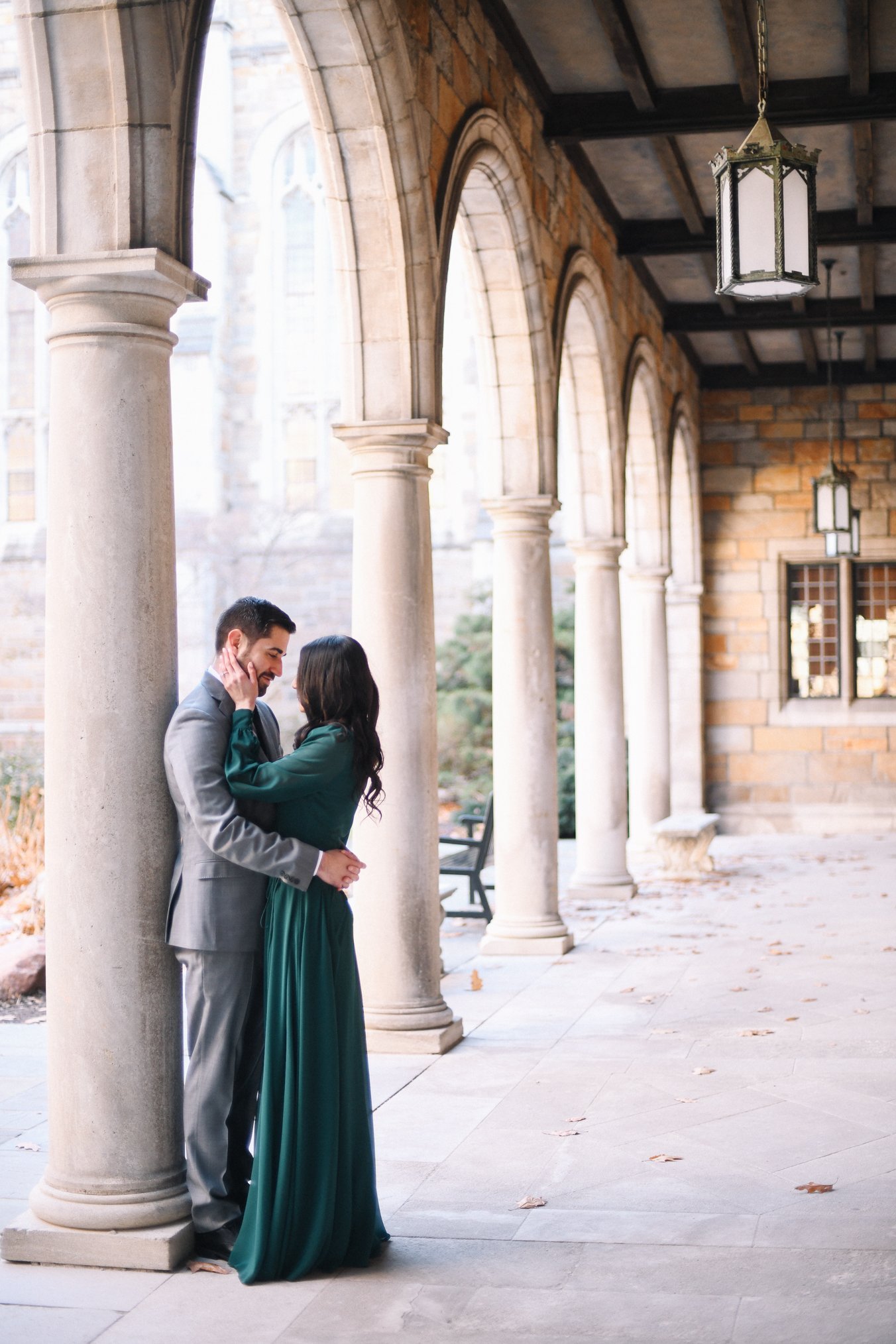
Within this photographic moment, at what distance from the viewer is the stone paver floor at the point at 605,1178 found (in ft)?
10.4

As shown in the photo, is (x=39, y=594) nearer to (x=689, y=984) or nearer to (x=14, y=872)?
(x=14, y=872)

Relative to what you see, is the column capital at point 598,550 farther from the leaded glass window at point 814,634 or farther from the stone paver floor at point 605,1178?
the leaded glass window at point 814,634

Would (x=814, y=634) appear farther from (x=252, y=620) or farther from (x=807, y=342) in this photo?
(x=252, y=620)

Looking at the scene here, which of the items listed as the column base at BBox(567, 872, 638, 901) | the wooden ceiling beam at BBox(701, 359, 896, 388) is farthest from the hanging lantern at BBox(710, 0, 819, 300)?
the wooden ceiling beam at BBox(701, 359, 896, 388)

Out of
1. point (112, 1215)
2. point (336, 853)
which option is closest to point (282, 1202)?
point (112, 1215)

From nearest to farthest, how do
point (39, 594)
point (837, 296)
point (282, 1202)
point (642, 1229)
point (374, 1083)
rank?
point (282, 1202) → point (642, 1229) → point (374, 1083) → point (837, 296) → point (39, 594)

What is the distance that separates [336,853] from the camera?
11.5 ft

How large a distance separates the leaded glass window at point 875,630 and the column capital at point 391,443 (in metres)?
10.7

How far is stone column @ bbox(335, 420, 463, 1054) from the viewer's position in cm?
584

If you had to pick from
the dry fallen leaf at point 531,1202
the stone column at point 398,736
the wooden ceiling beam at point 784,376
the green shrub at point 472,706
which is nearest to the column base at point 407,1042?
the stone column at point 398,736

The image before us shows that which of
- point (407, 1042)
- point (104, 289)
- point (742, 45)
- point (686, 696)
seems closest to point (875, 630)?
point (686, 696)

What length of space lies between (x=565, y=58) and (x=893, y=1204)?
6084 millimetres

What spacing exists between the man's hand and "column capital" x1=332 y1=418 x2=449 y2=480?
268cm

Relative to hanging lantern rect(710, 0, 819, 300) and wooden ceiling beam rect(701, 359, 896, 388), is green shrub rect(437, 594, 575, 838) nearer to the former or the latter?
wooden ceiling beam rect(701, 359, 896, 388)
